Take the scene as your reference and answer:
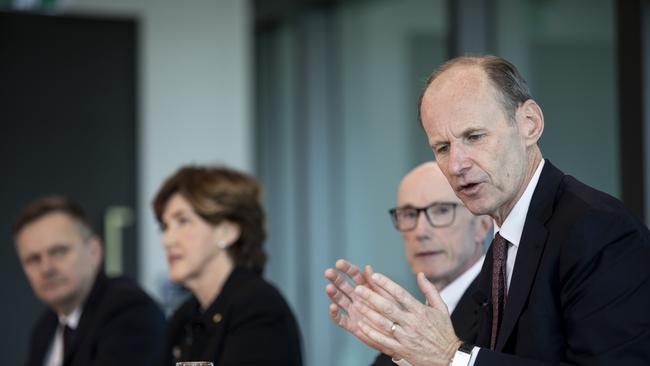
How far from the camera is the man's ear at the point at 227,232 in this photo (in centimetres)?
375

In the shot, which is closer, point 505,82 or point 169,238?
point 505,82

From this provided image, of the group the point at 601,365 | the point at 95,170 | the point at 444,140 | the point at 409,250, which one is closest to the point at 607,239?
the point at 601,365

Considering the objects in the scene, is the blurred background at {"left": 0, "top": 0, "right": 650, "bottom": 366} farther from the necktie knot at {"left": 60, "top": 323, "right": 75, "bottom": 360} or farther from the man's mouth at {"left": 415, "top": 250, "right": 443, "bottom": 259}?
the man's mouth at {"left": 415, "top": 250, "right": 443, "bottom": 259}

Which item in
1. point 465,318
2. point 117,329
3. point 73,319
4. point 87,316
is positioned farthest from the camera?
point 73,319

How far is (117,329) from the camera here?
3824 millimetres

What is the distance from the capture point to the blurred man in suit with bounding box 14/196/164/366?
3.84 metres

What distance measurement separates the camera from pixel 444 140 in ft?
6.76

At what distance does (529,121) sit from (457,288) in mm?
981

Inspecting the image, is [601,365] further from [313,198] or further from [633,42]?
[313,198]

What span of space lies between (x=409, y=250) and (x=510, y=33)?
2430 mm

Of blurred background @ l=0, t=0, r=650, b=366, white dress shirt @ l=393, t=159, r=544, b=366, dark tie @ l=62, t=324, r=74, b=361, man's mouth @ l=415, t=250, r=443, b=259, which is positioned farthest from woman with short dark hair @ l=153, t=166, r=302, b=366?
blurred background @ l=0, t=0, r=650, b=366

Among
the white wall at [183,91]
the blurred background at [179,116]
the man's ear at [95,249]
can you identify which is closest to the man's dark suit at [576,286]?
the man's ear at [95,249]

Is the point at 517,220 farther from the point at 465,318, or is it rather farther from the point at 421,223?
the point at 421,223

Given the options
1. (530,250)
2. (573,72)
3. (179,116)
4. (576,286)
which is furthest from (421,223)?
(179,116)
